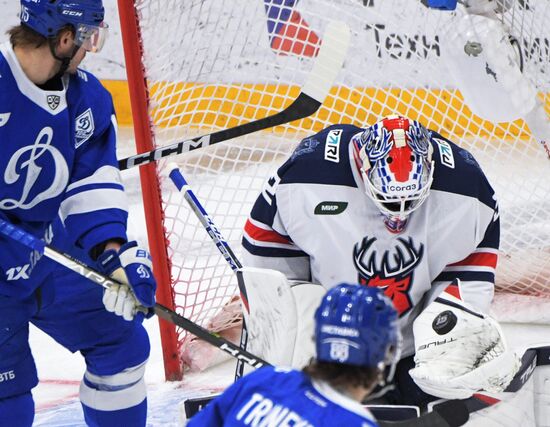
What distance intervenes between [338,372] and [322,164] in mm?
1129

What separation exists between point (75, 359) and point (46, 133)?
4.76ft

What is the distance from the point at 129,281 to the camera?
2428 mm

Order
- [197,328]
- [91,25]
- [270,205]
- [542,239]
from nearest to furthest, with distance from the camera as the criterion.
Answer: [91,25] < [197,328] < [270,205] < [542,239]

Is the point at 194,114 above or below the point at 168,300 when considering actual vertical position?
above

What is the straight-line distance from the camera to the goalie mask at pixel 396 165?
7.97ft

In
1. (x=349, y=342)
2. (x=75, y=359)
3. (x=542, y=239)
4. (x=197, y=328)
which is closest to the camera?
(x=349, y=342)

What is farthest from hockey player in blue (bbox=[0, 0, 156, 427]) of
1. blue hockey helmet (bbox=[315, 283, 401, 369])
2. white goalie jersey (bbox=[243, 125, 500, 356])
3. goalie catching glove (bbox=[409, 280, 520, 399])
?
blue hockey helmet (bbox=[315, 283, 401, 369])

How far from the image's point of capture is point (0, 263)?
8.06 feet

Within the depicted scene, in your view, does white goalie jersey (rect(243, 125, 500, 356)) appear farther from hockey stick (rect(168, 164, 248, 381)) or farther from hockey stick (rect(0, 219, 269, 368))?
hockey stick (rect(0, 219, 269, 368))

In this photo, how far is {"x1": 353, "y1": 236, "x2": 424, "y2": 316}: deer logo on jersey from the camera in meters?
2.64

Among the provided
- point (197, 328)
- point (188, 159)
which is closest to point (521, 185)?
point (188, 159)

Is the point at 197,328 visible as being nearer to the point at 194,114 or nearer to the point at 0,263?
the point at 0,263

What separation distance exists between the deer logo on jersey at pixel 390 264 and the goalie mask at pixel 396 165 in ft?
0.42

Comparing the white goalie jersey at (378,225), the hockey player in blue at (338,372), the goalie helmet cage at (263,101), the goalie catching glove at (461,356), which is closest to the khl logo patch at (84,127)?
the white goalie jersey at (378,225)
